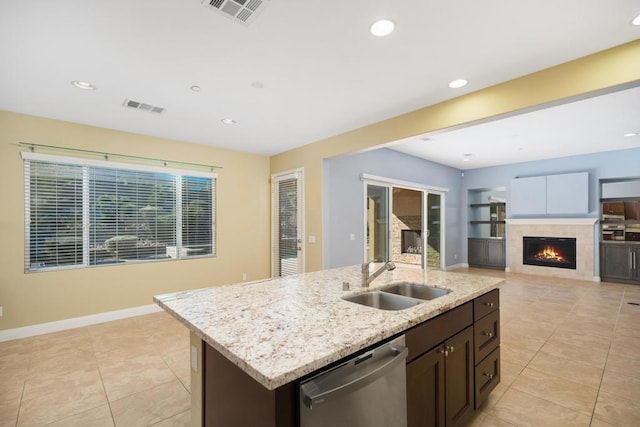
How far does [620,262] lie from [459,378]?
668 cm

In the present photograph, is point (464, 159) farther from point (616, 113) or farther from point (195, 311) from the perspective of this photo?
point (195, 311)

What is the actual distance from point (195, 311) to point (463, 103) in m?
3.08

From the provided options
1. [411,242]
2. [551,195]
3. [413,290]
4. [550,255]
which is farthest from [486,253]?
[413,290]

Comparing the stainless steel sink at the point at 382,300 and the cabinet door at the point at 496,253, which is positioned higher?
the stainless steel sink at the point at 382,300

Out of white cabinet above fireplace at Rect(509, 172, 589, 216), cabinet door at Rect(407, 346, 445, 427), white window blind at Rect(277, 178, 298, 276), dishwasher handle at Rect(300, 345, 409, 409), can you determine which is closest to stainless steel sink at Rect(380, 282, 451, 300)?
cabinet door at Rect(407, 346, 445, 427)

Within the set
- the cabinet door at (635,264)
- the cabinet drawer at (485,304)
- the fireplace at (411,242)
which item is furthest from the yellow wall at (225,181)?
the cabinet door at (635,264)

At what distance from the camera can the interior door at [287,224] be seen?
4953 millimetres

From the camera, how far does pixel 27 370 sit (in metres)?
2.70

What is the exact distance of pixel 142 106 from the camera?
3.29 meters

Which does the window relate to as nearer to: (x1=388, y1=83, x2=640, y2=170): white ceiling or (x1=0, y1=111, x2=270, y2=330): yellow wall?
(x1=0, y1=111, x2=270, y2=330): yellow wall

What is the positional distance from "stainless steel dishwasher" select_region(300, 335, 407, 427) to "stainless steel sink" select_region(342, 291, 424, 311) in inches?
22.3

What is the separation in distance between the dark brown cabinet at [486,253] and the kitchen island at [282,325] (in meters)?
6.37

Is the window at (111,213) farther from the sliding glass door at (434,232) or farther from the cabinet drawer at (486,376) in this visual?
the sliding glass door at (434,232)

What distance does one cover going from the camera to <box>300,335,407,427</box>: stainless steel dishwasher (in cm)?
99
